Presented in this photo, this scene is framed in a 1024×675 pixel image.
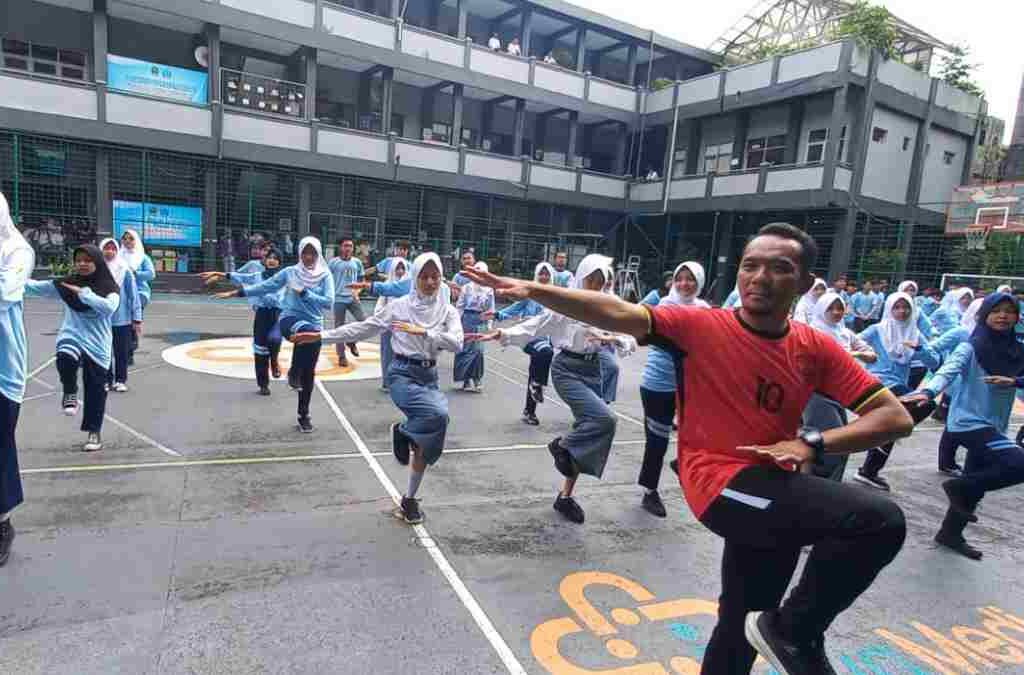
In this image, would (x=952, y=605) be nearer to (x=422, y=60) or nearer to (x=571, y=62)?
(x=422, y=60)

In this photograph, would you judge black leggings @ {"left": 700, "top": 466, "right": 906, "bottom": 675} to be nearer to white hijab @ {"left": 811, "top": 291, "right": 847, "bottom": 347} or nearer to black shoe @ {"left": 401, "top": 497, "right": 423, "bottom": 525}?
black shoe @ {"left": 401, "top": 497, "right": 423, "bottom": 525}

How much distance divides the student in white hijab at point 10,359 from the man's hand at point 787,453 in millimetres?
3939

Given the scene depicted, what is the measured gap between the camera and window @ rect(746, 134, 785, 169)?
2208 cm

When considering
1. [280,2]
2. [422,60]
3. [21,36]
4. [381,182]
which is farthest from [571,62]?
[21,36]

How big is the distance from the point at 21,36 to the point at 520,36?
16.1 metres

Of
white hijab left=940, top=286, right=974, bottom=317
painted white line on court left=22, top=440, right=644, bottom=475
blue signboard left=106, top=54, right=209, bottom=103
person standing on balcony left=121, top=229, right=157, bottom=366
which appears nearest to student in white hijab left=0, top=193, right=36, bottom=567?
painted white line on court left=22, top=440, right=644, bottom=475

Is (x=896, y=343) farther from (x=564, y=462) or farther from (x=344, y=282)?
(x=344, y=282)

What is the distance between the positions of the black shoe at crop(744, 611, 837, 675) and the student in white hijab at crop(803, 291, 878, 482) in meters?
2.67

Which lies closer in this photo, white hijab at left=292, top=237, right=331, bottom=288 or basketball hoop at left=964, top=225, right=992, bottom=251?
white hijab at left=292, top=237, right=331, bottom=288

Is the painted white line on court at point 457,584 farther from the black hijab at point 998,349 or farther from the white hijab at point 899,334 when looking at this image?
the white hijab at point 899,334

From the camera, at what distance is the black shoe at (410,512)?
4.40m

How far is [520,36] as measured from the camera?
24547 mm

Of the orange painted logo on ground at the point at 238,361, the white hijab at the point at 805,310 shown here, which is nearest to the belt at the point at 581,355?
the white hijab at the point at 805,310

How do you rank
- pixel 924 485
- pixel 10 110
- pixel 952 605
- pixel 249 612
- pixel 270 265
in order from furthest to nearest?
pixel 10 110 < pixel 270 265 < pixel 924 485 < pixel 952 605 < pixel 249 612
